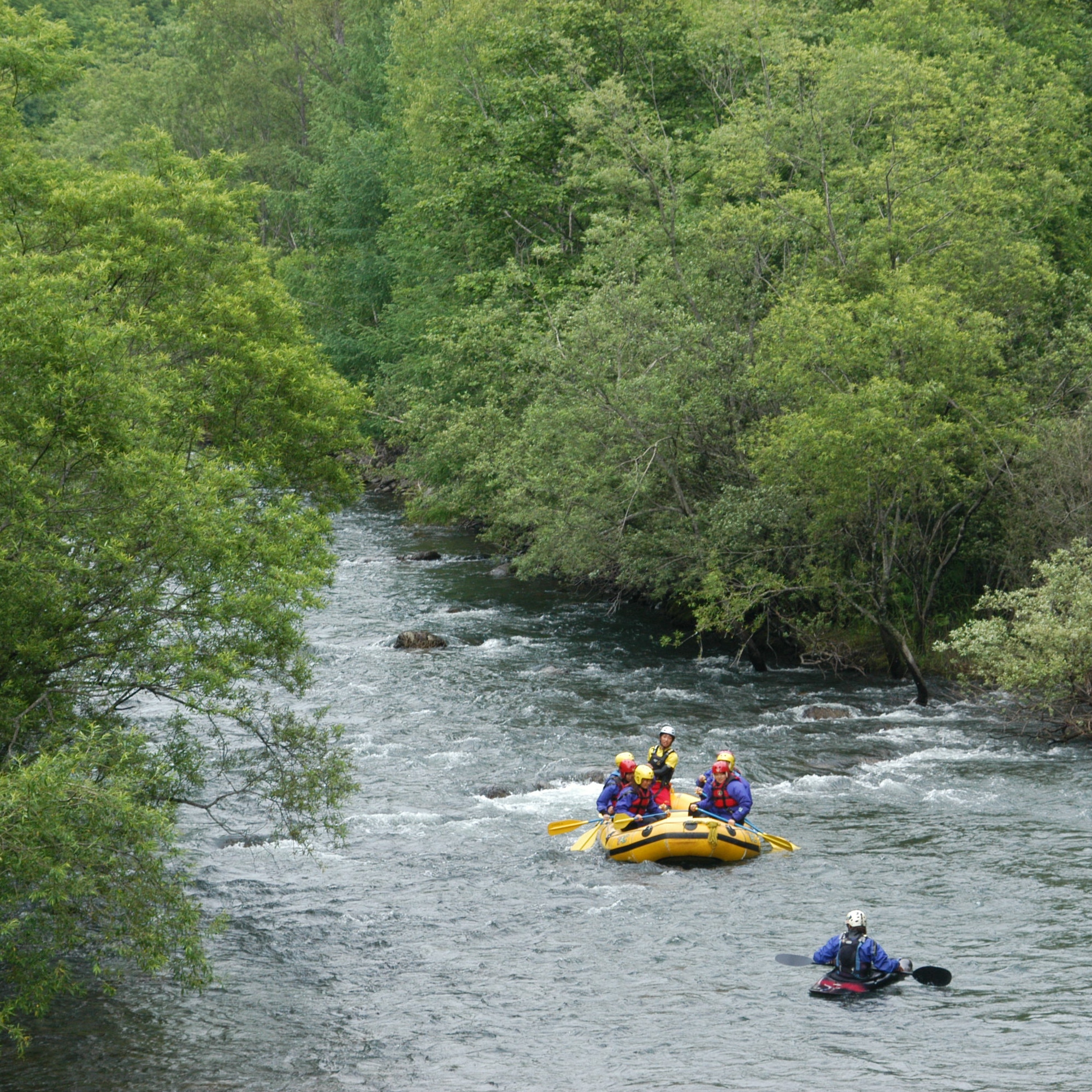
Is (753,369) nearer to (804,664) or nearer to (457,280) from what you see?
(804,664)

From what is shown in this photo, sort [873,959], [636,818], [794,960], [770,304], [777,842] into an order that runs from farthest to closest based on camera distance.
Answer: [770,304]
[636,818]
[777,842]
[794,960]
[873,959]

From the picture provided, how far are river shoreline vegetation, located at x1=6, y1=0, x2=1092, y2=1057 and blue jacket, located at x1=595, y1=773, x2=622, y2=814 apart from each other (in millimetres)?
4099

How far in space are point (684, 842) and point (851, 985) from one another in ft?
14.5

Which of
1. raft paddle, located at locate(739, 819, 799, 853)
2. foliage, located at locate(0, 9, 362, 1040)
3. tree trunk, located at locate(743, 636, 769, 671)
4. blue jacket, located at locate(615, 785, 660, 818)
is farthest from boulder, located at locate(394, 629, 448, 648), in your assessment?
raft paddle, located at locate(739, 819, 799, 853)

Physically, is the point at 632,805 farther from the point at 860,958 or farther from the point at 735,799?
the point at 860,958

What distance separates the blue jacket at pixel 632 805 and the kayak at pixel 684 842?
0.43 m

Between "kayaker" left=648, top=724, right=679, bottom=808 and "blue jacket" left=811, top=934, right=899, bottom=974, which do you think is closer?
"blue jacket" left=811, top=934, right=899, bottom=974

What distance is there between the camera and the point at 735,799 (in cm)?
1877

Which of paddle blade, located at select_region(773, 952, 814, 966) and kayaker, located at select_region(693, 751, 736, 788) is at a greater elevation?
kayaker, located at select_region(693, 751, 736, 788)

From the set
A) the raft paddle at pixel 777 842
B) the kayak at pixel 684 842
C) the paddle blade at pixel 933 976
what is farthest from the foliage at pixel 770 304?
the paddle blade at pixel 933 976

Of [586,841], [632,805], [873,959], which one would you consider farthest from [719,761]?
[873,959]

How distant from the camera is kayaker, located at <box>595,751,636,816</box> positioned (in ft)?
62.5

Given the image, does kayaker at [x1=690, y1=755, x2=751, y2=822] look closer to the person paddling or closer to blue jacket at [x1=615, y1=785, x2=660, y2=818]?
the person paddling

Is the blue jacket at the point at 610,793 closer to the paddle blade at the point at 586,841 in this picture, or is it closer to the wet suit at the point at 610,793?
the wet suit at the point at 610,793
